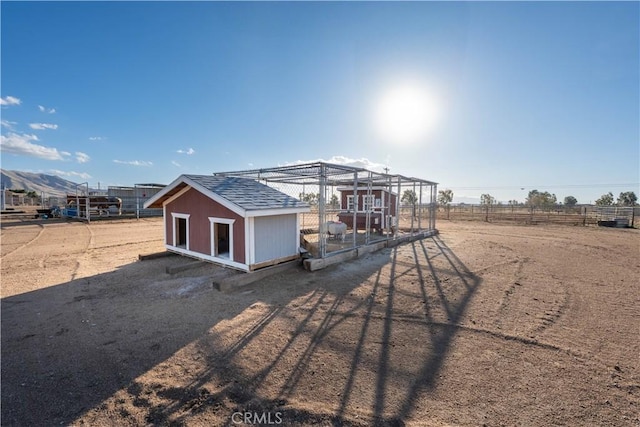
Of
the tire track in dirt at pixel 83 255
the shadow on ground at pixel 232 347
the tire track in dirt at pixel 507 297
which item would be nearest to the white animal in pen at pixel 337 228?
the shadow on ground at pixel 232 347

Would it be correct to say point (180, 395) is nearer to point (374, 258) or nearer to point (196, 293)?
point (196, 293)

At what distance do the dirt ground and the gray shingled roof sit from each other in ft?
5.73

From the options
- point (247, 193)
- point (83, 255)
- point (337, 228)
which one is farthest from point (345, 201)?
point (83, 255)

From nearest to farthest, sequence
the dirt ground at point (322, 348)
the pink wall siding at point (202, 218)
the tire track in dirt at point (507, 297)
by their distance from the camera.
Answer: the dirt ground at point (322, 348), the tire track in dirt at point (507, 297), the pink wall siding at point (202, 218)

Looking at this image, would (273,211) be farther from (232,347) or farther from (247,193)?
(232,347)

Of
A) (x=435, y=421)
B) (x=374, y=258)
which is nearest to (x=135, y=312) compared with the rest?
(x=435, y=421)

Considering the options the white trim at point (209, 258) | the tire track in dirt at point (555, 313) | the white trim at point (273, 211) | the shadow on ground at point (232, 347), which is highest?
the white trim at point (273, 211)

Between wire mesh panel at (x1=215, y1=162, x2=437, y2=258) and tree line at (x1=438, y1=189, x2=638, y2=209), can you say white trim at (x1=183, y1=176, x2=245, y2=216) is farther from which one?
tree line at (x1=438, y1=189, x2=638, y2=209)

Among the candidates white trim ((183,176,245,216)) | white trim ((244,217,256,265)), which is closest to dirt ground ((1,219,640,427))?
white trim ((244,217,256,265))

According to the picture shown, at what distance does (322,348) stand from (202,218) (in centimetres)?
522

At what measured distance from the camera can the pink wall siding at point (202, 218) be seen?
256 inches

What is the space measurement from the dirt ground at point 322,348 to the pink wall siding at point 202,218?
88 centimetres

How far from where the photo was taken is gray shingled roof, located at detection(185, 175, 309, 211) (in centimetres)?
638

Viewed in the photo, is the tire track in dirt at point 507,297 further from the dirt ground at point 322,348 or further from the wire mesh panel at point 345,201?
the wire mesh panel at point 345,201
